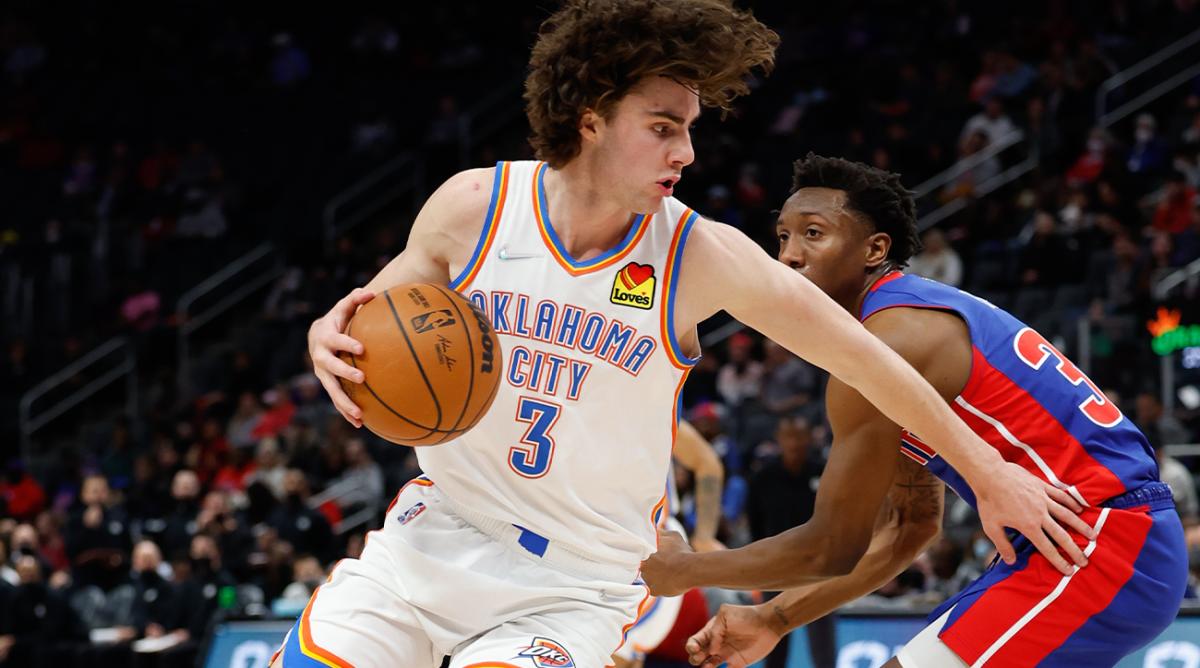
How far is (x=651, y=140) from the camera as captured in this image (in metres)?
3.59

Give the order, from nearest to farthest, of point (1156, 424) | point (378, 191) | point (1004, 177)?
point (1156, 424) < point (1004, 177) < point (378, 191)

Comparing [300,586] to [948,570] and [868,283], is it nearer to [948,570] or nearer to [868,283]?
[948,570]

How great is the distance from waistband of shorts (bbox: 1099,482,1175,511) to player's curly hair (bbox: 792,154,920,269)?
0.93 meters

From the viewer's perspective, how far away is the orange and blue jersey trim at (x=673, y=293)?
3.62 m

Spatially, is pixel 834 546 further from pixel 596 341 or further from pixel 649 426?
pixel 596 341

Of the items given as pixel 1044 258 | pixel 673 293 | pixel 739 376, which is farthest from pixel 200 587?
pixel 673 293

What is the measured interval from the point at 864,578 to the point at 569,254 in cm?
137

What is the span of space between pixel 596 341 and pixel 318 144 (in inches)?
669

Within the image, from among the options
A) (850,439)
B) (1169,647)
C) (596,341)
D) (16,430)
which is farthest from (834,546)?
(16,430)

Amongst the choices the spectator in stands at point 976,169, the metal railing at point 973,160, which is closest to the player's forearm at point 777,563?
the metal railing at point 973,160

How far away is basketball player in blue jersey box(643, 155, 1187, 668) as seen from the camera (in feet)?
11.9

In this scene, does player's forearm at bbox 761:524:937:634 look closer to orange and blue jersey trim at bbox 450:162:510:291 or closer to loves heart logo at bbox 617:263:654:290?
loves heart logo at bbox 617:263:654:290

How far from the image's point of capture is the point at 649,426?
3.68 meters

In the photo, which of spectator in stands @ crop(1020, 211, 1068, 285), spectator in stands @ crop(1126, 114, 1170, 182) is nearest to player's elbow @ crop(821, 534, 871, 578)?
spectator in stands @ crop(1020, 211, 1068, 285)
